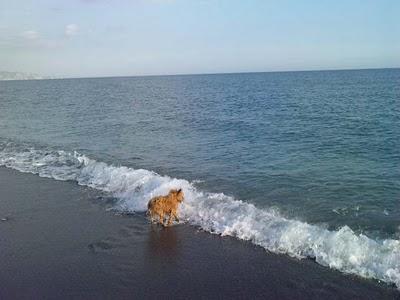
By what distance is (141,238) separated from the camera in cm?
1266

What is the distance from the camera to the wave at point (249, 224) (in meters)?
10.7

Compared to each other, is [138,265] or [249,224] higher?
[249,224]

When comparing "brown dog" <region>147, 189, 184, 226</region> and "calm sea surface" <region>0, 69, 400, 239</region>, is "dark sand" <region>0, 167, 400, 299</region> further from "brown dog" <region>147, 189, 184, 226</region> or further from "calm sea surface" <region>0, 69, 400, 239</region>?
"calm sea surface" <region>0, 69, 400, 239</region>

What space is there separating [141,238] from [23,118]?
122 ft

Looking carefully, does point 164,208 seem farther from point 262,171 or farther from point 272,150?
point 272,150

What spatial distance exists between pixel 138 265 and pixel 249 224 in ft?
12.5

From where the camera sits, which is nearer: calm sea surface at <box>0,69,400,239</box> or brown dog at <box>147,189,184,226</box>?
brown dog at <box>147,189,184,226</box>

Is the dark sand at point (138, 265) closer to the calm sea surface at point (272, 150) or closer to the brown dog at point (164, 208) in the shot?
the brown dog at point (164, 208)

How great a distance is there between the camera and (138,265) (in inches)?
433

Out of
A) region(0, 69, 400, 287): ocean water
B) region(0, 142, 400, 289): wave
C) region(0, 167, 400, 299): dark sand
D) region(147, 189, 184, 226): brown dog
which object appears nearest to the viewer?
region(0, 167, 400, 299): dark sand

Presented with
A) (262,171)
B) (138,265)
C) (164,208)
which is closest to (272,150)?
(262,171)

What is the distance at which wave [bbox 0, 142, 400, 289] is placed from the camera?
10672 mm

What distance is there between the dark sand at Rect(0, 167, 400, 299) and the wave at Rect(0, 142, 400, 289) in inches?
17.9

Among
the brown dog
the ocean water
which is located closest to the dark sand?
the brown dog
